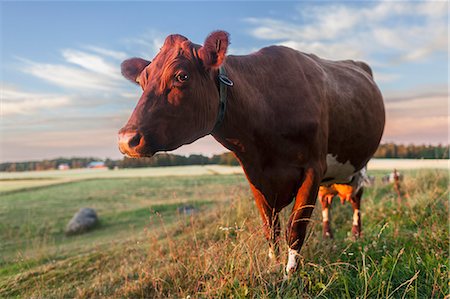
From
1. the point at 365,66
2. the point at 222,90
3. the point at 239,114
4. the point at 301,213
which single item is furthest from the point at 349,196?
the point at 222,90

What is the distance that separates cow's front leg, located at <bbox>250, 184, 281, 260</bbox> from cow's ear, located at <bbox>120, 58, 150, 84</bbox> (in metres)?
1.69

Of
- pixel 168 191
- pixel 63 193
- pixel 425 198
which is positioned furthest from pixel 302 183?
pixel 63 193

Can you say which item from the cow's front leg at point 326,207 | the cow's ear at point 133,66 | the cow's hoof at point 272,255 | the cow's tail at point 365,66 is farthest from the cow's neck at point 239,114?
the cow's tail at point 365,66

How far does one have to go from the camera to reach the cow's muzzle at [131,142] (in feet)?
8.84

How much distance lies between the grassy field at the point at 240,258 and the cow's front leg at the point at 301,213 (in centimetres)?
12

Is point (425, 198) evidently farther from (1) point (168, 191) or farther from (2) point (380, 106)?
(1) point (168, 191)

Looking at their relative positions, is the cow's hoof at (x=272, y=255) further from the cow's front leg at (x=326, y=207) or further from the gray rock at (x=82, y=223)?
the gray rock at (x=82, y=223)

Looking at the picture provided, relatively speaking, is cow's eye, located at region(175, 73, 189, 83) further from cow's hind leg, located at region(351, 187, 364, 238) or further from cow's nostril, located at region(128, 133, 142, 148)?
cow's hind leg, located at region(351, 187, 364, 238)

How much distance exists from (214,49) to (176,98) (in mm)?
539

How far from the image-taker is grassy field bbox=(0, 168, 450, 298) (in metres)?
3.50

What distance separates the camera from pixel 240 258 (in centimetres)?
373

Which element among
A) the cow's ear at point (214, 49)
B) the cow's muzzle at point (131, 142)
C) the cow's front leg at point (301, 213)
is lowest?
the cow's front leg at point (301, 213)

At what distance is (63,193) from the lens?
1944 centimetres

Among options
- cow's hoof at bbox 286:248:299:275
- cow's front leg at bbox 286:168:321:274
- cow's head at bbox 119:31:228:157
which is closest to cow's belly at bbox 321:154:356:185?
cow's front leg at bbox 286:168:321:274
